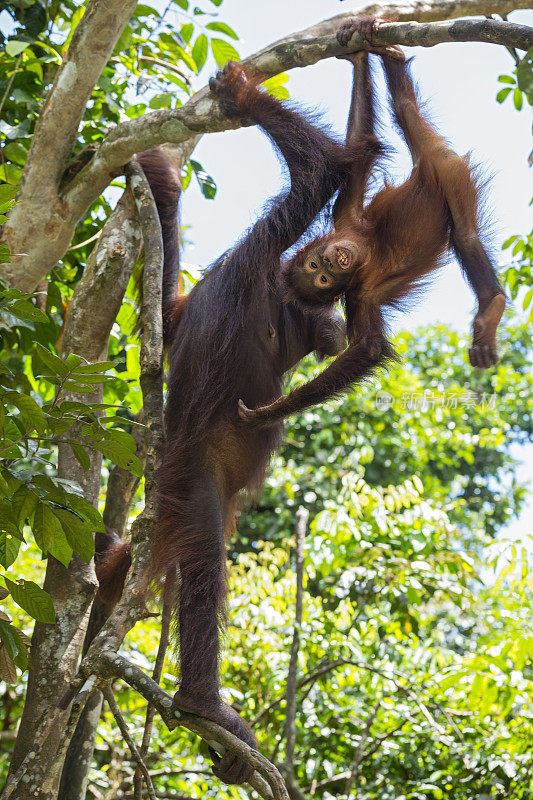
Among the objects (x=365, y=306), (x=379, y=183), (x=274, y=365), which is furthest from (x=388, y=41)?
(x=274, y=365)

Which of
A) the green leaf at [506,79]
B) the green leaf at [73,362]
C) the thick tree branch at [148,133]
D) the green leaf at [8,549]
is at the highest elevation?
the green leaf at [506,79]

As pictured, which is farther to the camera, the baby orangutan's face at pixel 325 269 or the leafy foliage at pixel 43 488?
the baby orangutan's face at pixel 325 269

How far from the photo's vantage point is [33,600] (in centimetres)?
183

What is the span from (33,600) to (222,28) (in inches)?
96.1

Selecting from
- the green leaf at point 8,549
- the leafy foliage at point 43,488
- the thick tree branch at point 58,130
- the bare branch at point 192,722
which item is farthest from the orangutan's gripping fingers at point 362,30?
the bare branch at point 192,722

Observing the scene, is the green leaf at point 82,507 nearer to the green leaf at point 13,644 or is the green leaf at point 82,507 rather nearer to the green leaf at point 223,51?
the green leaf at point 13,644

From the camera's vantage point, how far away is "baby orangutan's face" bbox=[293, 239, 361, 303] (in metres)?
2.62

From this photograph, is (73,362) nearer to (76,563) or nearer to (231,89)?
(76,563)

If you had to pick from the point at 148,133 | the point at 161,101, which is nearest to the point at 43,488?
the point at 148,133

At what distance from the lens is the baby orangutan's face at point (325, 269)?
8.61ft

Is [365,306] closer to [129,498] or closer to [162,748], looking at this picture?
[129,498]

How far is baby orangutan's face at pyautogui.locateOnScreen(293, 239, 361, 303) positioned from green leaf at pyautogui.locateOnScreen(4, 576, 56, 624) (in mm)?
1415

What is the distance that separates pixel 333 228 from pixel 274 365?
0.55 metres

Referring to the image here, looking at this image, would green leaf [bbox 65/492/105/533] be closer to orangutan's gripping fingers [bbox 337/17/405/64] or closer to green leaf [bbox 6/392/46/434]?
green leaf [bbox 6/392/46/434]
